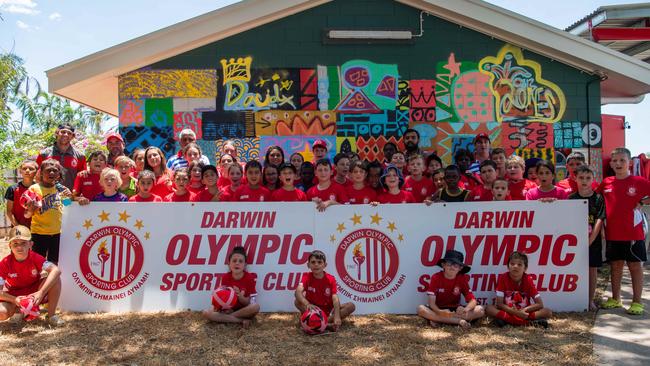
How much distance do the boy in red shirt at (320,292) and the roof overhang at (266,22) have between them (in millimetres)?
5211

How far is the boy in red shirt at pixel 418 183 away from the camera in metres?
6.18

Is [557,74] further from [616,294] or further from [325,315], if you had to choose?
[325,315]

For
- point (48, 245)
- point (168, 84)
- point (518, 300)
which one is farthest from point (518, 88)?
point (48, 245)

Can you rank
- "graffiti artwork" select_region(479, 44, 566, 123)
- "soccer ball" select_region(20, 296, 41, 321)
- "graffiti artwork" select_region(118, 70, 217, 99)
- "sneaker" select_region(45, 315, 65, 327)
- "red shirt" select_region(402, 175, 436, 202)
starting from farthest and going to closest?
1. "graffiti artwork" select_region(479, 44, 566, 123)
2. "graffiti artwork" select_region(118, 70, 217, 99)
3. "red shirt" select_region(402, 175, 436, 202)
4. "sneaker" select_region(45, 315, 65, 327)
5. "soccer ball" select_region(20, 296, 41, 321)

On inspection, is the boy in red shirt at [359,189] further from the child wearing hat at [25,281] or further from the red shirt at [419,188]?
the child wearing hat at [25,281]

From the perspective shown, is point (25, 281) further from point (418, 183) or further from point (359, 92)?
point (359, 92)

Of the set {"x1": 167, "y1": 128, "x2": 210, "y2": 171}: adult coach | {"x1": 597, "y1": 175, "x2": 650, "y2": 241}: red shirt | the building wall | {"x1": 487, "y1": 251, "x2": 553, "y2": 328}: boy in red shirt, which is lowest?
{"x1": 487, "y1": 251, "x2": 553, "y2": 328}: boy in red shirt

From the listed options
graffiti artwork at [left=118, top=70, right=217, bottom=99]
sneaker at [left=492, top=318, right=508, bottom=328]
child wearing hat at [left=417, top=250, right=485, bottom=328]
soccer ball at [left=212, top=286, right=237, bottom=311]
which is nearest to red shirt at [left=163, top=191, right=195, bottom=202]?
soccer ball at [left=212, top=286, right=237, bottom=311]

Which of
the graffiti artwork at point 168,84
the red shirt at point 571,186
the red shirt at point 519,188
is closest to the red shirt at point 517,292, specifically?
the red shirt at point 519,188

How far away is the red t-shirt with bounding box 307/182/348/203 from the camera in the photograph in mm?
5738

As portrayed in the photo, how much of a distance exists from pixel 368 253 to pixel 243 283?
139 cm

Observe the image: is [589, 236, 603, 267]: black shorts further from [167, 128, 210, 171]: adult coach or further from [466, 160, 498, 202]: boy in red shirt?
[167, 128, 210, 171]: adult coach

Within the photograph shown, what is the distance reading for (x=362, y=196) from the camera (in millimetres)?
5770

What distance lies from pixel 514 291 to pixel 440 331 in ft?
3.04
